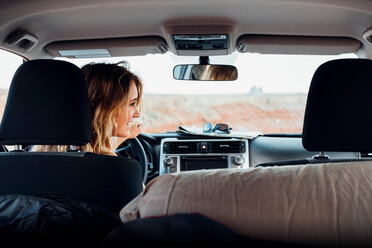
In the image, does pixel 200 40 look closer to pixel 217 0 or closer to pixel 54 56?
pixel 217 0

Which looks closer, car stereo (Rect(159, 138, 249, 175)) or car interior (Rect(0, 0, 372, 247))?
car interior (Rect(0, 0, 372, 247))

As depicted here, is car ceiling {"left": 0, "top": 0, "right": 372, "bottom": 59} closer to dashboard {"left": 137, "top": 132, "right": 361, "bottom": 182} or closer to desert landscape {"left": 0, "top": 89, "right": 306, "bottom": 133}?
dashboard {"left": 137, "top": 132, "right": 361, "bottom": 182}

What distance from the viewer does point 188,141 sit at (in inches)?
168

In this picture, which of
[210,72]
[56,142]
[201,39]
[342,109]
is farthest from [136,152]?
[342,109]

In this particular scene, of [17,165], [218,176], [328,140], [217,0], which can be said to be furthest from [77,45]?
[218,176]

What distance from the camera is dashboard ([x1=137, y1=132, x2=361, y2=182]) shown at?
13.7 ft

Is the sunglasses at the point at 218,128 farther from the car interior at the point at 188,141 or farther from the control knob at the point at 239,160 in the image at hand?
the control knob at the point at 239,160

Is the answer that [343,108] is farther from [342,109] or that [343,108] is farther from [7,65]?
[7,65]

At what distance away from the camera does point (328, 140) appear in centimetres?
199

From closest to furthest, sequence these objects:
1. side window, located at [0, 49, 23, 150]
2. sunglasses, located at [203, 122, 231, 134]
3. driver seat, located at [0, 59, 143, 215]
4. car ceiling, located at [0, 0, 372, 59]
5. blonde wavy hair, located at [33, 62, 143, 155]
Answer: driver seat, located at [0, 59, 143, 215] → blonde wavy hair, located at [33, 62, 143, 155] → car ceiling, located at [0, 0, 372, 59] → side window, located at [0, 49, 23, 150] → sunglasses, located at [203, 122, 231, 134]

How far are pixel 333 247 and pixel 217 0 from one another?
227cm

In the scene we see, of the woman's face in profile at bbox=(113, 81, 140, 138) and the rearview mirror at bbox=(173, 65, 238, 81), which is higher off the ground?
the rearview mirror at bbox=(173, 65, 238, 81)

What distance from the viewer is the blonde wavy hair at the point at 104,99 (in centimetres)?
242

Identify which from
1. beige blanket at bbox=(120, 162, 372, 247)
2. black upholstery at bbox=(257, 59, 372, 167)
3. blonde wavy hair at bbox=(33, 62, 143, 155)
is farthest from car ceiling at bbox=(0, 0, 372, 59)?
beige blanket at bbox=(120, 162, 372, 247)
